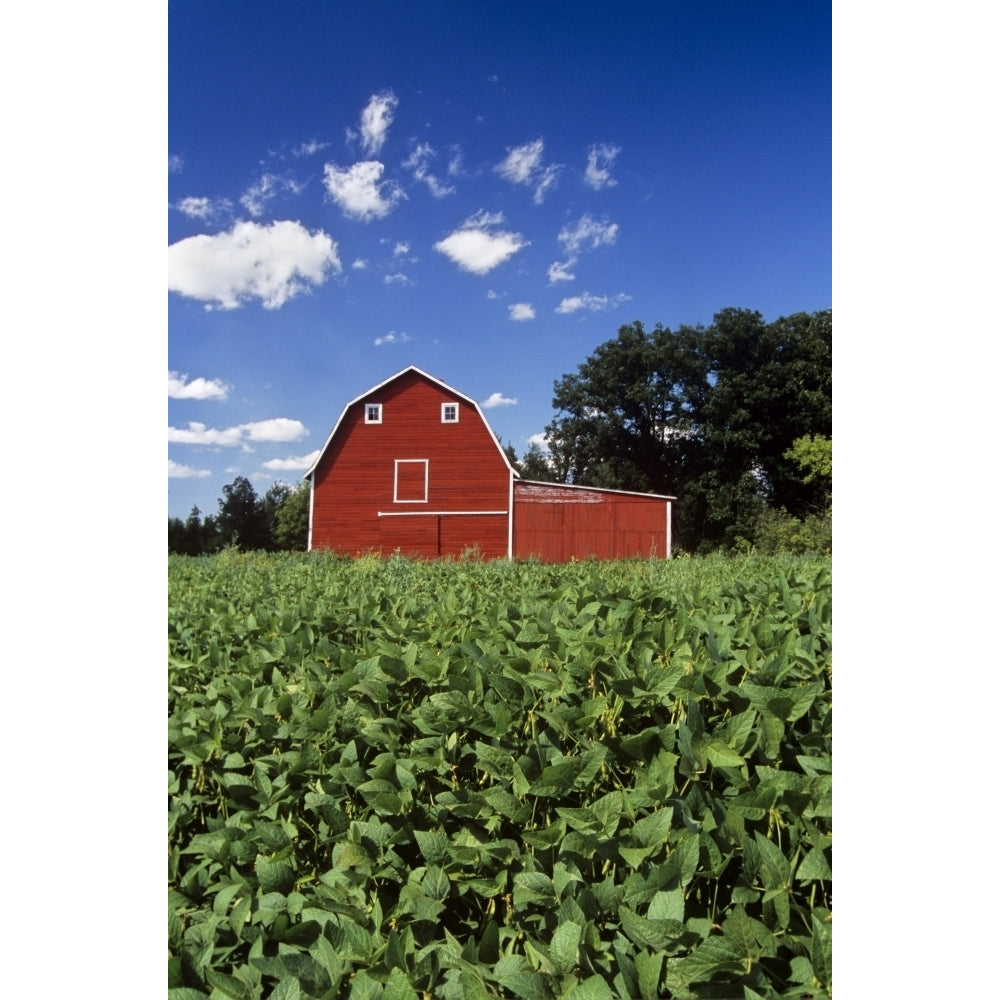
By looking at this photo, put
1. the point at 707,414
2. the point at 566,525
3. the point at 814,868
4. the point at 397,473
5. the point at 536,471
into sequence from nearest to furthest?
1. the point at 814,868
2. the point at 707,414
3. the point at 397,473
4. the point at 566,525
5. the point at 536,471

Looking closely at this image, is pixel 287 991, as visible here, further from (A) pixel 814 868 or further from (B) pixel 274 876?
(A) pixel 814 868

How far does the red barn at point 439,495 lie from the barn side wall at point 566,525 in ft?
0.05

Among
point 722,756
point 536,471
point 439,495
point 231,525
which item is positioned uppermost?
point 536,471

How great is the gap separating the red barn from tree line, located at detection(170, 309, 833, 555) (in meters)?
2.02

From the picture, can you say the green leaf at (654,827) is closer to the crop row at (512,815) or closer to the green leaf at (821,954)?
the crop row at (512,815)

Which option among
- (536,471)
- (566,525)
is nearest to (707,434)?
(566,525)

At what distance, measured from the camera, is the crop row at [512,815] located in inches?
22.7

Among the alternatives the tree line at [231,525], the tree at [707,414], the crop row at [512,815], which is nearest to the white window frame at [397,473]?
the tree at [707,414]

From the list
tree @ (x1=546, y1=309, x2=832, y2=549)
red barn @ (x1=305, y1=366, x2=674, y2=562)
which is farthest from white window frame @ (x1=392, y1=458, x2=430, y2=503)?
tree @ (x1=546, y1=309, x2=832, y2=549)

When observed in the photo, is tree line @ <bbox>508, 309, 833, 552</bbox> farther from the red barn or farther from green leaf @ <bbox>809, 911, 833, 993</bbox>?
the red barn

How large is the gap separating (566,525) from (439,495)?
1716mm

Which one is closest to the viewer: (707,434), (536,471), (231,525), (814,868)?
(814,868)

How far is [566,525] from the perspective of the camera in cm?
969
